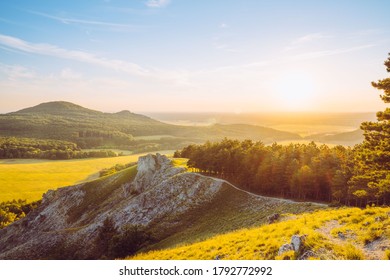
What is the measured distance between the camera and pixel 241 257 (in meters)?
18.3

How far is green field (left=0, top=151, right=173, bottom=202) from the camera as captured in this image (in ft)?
373

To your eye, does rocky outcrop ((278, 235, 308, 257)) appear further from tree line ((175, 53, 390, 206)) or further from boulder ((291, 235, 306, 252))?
tree line ((175, 53, 390, 206))

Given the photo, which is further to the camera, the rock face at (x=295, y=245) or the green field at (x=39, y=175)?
the green field at (x=39, y=175)

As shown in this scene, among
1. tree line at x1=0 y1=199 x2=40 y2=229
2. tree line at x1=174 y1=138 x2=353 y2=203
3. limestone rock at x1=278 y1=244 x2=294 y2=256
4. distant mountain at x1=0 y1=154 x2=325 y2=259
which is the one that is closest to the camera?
limestone rock at x1=278 y1=244 x2=294 y2=256

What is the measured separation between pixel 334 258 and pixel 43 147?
215699 mm

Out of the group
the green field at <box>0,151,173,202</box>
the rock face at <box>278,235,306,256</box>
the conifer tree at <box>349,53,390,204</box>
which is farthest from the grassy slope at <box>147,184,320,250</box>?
the green field at <box>0,151,173,202</box>

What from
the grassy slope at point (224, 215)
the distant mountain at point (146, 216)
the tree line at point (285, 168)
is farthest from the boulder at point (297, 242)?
the tree line at point (285, 168)

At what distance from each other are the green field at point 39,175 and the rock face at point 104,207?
33529mm

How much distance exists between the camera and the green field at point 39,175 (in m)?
114

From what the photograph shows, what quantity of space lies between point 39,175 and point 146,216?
340ft

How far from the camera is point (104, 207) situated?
228 feet

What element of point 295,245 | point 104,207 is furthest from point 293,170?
point 104,207

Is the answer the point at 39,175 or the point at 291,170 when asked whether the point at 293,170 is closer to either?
the point at 291,170

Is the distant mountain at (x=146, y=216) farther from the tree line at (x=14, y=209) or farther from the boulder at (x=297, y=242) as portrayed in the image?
the boulder at (x=297, y=242)
